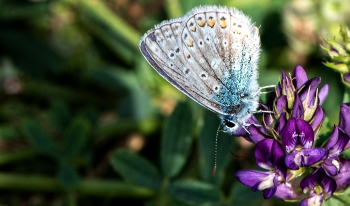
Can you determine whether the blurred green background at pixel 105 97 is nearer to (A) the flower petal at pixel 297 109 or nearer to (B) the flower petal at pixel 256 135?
(B) the flower petal at pixel 256 135

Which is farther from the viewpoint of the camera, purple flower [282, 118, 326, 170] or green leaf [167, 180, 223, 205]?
green leaf [167, 180, 223, 205]

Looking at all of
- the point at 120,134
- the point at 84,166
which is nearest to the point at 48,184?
the point at 84,166

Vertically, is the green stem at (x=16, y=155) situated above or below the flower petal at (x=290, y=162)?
above

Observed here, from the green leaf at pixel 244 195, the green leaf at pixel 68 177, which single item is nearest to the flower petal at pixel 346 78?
the green leaf at pixel 244 195

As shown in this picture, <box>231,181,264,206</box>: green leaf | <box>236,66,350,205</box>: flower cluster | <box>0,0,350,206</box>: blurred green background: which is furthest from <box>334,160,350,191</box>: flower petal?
<box>0,0,350,206</box>: blurred green background

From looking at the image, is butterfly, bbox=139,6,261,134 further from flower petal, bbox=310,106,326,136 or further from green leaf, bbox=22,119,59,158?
green leaf, bbox=22,119,59,158

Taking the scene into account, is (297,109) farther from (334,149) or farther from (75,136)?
(75,136)

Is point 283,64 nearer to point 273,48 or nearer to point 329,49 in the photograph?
point 273,48
